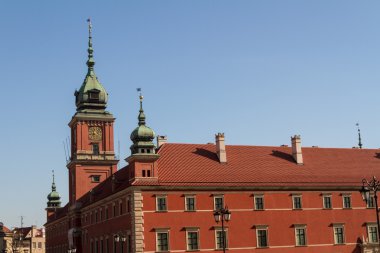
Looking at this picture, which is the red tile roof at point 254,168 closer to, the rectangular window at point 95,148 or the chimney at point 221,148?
the chimney at point 221,148

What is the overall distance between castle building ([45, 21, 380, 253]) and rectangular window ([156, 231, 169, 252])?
0.08 m

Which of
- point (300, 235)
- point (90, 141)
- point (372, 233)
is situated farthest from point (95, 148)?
point (372, 233)

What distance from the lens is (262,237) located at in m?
58.2

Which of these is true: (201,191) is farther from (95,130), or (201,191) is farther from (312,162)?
(95,130)

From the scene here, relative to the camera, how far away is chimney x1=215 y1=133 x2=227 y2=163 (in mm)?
61438

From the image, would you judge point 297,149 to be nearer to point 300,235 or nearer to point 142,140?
point 300,235

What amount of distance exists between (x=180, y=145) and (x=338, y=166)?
53.8 feet

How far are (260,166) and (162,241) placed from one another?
43.1ft

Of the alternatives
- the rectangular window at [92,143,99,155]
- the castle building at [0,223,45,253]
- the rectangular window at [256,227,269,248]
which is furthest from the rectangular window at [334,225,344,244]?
the castle building at [0,223,45,253]

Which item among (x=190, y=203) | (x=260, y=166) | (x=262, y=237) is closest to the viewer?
(x=190, y=203)

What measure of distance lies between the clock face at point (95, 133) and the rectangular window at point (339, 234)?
31.6 metres

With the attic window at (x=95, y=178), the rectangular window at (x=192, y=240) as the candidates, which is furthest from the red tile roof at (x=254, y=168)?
the attic window at (x=95, y=178)

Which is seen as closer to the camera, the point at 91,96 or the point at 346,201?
the point at 346,201

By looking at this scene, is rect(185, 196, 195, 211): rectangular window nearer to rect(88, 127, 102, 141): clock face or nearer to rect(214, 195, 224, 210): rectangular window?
rect(214, 195, 224, 210): rectangular window
